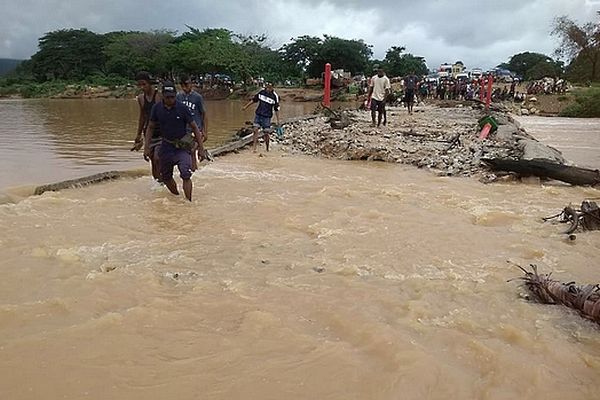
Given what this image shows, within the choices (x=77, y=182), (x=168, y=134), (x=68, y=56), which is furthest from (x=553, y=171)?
(x=68, y=56)

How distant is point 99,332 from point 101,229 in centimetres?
247

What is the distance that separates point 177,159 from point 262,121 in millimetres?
4496

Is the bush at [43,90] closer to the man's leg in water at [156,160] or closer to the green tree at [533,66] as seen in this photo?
the green tree at [533,66]

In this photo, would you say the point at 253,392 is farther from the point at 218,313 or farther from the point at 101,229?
the point at 101,229

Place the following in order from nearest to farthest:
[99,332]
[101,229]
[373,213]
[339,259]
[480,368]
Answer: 1. [480,368]
2. [99,332]
3. [339,259]
4. [101,229]
5. [373,213]

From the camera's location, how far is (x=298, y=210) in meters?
6.46

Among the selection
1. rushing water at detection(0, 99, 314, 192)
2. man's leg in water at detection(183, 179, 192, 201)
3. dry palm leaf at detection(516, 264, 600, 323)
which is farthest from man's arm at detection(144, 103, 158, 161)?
dry palm leaf at detection(516, 264, 600, 323)

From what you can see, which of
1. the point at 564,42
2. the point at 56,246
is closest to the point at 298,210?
the point at 56,246

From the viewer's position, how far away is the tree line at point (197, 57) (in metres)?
51.2

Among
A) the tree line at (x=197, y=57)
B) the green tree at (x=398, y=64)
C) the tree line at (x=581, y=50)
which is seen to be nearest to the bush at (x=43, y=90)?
the tree line at (x=197, y=57)

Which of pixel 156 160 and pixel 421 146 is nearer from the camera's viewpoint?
pixel 156 160

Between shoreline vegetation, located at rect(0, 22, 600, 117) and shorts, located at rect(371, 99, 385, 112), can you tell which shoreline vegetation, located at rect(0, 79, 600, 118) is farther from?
shorts, located at rect(371, 99, 385, 112)

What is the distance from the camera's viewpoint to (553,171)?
8.09 meters

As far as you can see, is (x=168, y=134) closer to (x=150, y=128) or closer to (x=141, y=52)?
(x=150, y=128)
